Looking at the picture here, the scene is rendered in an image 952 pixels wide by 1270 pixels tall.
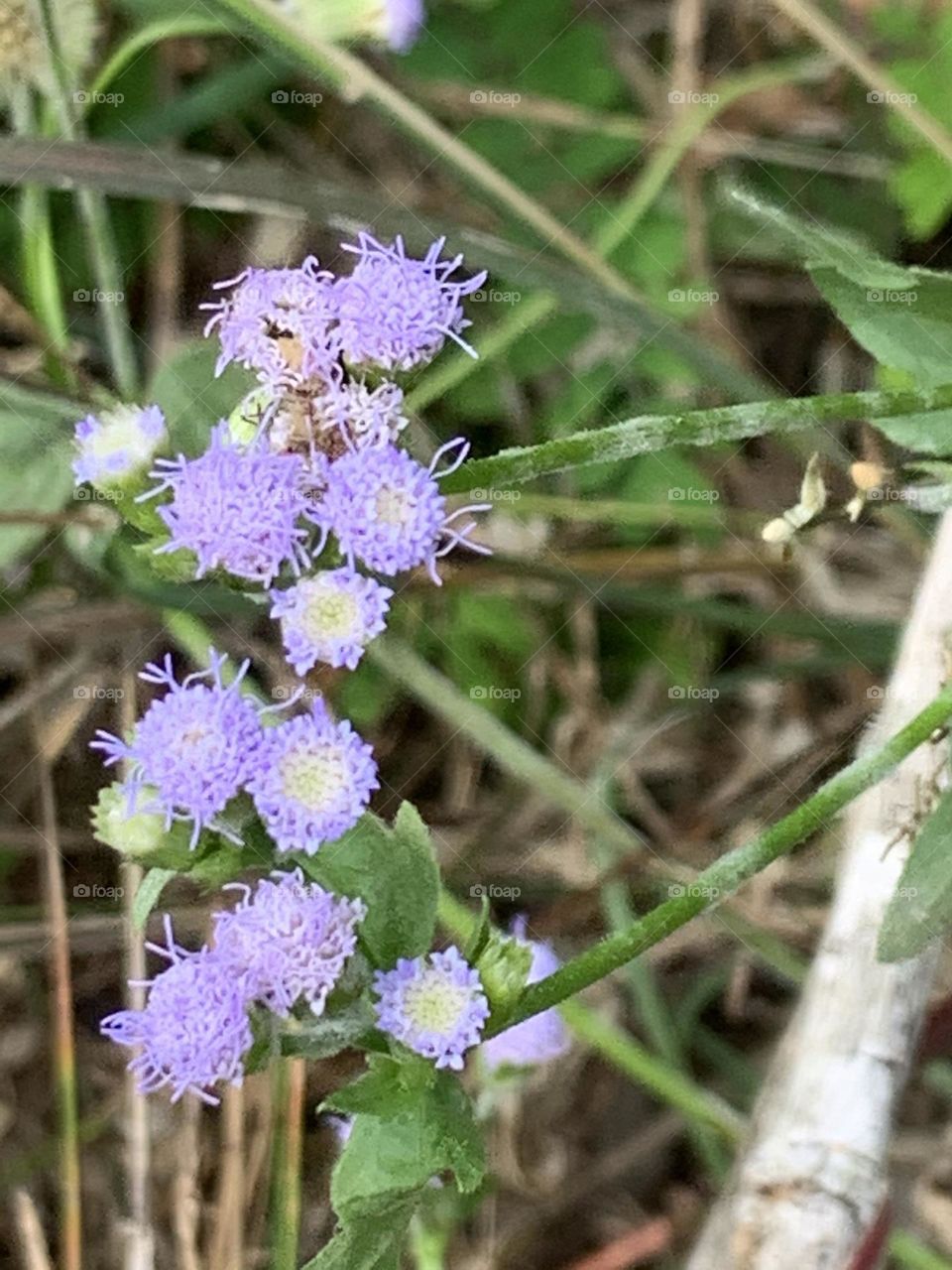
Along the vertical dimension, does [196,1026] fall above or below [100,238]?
below

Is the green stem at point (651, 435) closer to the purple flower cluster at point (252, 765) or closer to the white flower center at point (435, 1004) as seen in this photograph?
the purple flower cluster at point (252, 765)

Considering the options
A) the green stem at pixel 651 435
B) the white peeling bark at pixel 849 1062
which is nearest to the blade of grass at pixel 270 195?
the white peeling bark at pixel 849 1062

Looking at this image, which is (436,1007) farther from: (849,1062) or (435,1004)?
(849,1062)

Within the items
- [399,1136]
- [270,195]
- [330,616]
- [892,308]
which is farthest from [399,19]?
[399,1136]

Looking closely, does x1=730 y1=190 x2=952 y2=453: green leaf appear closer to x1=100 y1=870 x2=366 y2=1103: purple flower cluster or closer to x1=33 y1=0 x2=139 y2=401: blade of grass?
x1=100 y1=870 x2=366 y2=1103: purple flower cluster

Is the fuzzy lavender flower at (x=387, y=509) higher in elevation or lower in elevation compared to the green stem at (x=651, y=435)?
lower

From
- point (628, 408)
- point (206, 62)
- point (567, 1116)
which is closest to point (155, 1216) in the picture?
point (567, 1116)

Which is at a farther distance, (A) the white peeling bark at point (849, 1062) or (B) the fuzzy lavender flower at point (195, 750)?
(A) the white peeling bark at point (849, 1062)
